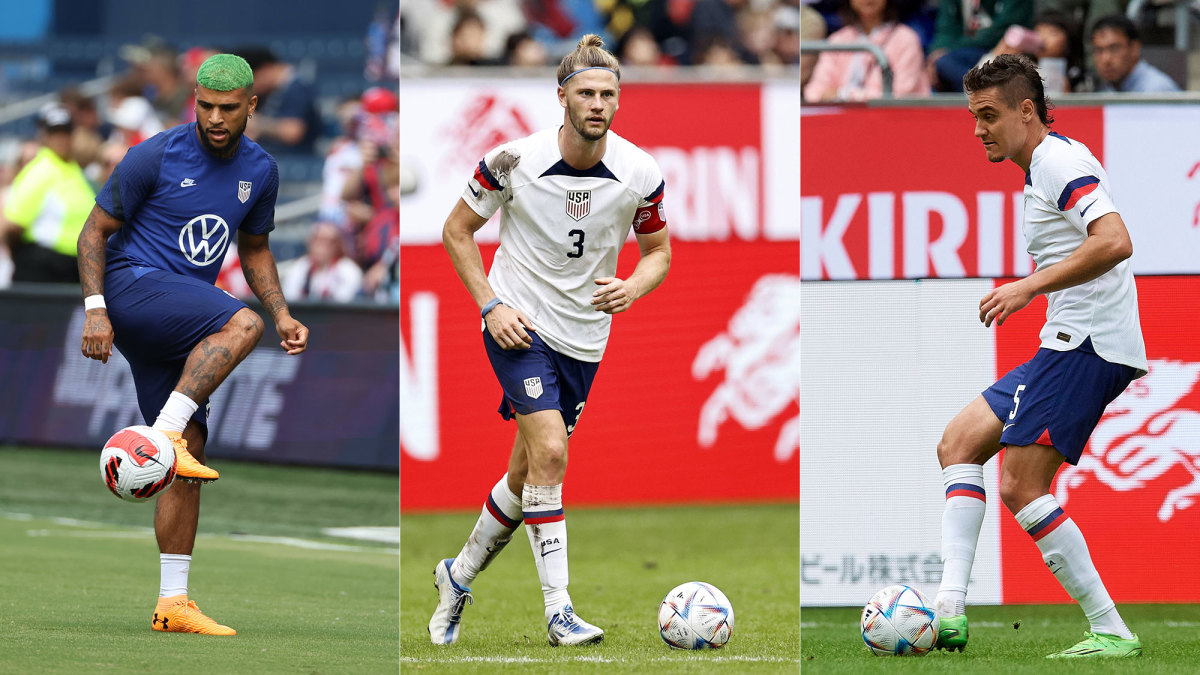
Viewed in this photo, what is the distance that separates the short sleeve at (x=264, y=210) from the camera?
670 cm

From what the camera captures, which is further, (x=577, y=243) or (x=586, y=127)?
(x=577, y=243)

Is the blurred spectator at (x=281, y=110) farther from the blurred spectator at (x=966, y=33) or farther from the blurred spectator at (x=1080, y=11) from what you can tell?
the blurred spectator at (x=1080, y=11)

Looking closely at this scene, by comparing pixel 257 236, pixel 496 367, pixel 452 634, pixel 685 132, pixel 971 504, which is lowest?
pixel 452 634

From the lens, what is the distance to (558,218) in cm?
645

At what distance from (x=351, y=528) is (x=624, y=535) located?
1875 mm

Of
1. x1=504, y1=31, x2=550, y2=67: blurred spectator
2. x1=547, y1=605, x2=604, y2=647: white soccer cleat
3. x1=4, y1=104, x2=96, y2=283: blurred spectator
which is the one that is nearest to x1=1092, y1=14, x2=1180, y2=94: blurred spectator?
x1=547, y1=605, x2=604, y2=647: white soccer cleat

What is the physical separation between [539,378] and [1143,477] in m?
3.06

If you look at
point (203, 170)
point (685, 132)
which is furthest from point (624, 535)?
point (203, 170)

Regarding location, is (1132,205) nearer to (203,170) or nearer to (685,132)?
(203,170)

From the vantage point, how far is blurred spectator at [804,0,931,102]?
8.60 meters

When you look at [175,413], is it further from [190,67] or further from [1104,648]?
[190,67]

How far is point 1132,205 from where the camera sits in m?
7.43

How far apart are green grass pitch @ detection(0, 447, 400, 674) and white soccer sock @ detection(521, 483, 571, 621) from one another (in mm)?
690

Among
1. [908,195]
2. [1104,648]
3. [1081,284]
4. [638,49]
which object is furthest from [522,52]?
[1104,648]
